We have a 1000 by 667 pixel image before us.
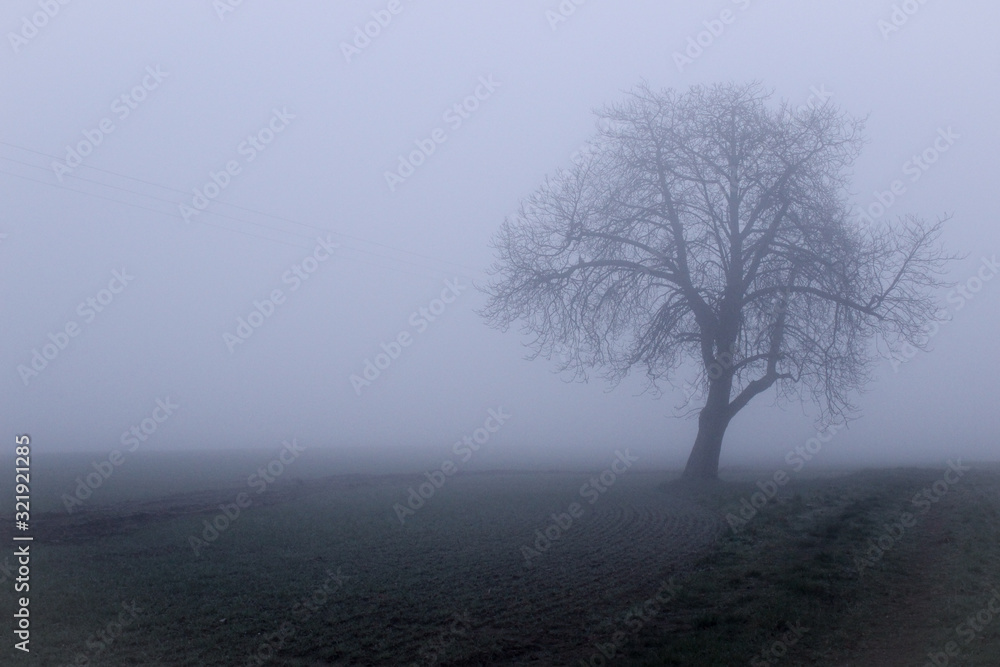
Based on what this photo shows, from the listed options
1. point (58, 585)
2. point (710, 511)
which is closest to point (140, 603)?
point (58, 585)

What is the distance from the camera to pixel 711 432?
28.3 meters

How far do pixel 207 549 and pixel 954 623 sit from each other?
476 inches

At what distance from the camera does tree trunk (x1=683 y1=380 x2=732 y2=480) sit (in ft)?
92.2

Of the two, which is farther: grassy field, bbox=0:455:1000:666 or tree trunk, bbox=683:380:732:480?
tree trunk, bbox=683:380:732:480

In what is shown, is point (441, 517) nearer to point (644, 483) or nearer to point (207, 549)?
point (207, 549)

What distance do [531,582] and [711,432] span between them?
1695 cm

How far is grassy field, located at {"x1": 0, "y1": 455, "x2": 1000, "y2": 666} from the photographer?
31.0ft

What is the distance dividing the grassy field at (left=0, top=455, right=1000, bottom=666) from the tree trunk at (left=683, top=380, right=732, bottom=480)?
5.77m

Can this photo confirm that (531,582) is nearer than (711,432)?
Yes

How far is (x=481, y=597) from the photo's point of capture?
11.8 m

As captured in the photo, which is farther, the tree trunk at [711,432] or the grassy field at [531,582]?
the tree trunk at [711,432]

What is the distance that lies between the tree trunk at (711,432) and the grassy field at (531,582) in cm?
577

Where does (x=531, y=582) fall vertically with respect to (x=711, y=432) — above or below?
below

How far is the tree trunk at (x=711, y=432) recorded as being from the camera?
28.1 m
